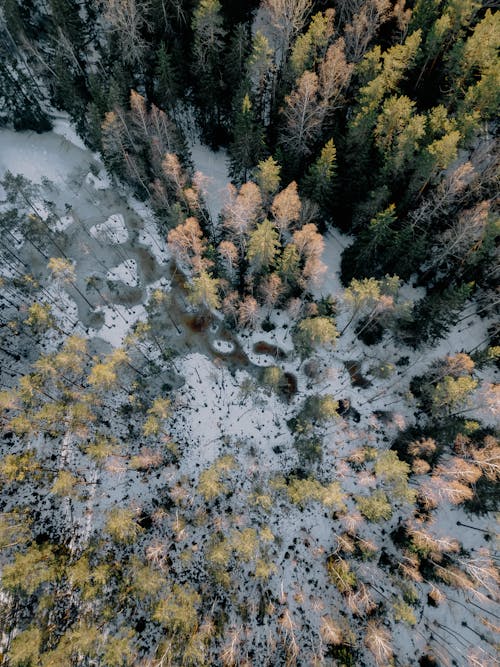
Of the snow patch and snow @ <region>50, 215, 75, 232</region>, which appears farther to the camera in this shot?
the snow patch

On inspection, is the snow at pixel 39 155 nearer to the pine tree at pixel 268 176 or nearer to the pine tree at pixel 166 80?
the pine tree at pixel 166 80

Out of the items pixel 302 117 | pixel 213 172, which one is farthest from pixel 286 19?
pixel 213 172

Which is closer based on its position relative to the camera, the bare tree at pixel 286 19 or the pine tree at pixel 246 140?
the bare tree at pixel 286 19

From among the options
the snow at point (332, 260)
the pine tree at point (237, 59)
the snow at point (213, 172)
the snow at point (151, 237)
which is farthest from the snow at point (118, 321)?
the pine tree at point (237, 59)

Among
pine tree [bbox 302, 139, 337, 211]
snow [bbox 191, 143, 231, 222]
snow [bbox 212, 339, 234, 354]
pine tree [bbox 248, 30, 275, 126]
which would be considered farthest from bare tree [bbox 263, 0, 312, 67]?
snow [bbox 212, 339, 234, 354]

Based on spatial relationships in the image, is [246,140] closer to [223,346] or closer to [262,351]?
[223,346]

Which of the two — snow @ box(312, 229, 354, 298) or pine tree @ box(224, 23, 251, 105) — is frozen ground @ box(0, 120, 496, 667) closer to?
snow @ box(312, 229, 354, 298)
